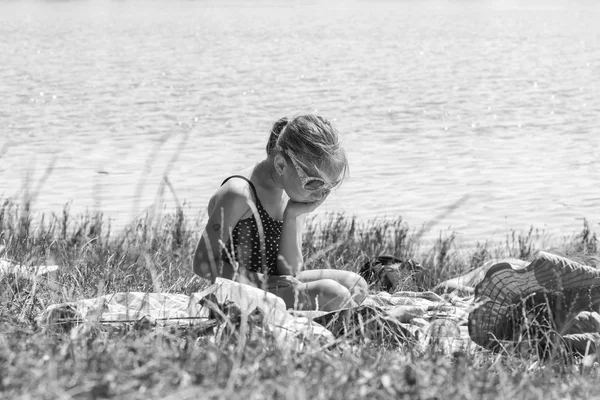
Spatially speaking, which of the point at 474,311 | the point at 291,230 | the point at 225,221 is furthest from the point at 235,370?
the point at 291,230

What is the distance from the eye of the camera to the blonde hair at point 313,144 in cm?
541

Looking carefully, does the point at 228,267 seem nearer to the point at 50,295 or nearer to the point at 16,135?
the point at 50,295

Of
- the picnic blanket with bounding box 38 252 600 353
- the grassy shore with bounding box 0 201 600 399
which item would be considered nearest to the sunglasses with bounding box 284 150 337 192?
the picnic blanket with bounding box 38 252 600 353

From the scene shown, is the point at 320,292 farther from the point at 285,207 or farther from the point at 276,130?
the point at 276,130

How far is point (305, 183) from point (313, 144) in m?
0.23

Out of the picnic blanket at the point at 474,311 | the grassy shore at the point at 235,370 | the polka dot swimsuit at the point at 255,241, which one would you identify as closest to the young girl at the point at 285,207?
the polka dot swimsuit at the point at 255,241

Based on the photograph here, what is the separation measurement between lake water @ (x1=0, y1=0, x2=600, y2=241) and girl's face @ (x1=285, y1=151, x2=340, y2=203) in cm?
103

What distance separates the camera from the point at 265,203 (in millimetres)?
5781

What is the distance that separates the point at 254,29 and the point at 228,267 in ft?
162

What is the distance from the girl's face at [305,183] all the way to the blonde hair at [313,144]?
28 mm

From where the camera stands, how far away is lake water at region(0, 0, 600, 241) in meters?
12.4

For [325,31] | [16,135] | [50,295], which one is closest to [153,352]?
[50,295]

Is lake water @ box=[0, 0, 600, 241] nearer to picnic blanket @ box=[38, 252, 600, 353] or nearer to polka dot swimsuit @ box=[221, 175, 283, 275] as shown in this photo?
picnic blanket @ box=[38, 252, 600, 353]

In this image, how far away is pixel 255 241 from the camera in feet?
19.1
